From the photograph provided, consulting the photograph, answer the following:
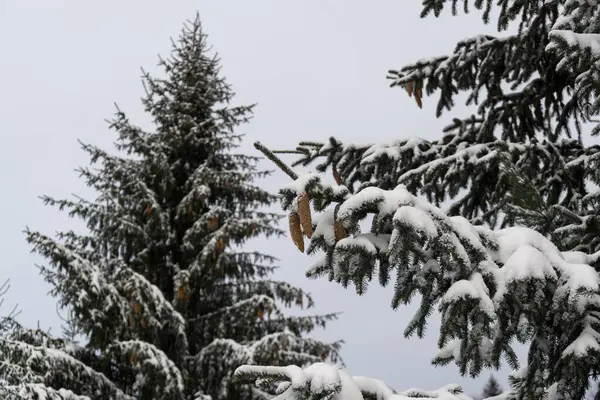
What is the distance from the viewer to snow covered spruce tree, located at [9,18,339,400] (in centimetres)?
1041

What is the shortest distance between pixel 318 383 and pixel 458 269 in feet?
2.64

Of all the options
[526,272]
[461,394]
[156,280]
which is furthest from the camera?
[156,280]

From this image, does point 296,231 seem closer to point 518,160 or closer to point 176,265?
point 518,160

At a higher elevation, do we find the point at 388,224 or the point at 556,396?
the point at 388,224

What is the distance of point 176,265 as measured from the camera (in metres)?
12.0

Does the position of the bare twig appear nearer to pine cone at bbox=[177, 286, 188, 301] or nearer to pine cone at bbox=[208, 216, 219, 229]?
pine cone at bbox=[177, 286, 188, 301]

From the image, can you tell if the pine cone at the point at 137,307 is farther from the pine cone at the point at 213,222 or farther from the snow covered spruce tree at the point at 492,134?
the snow covered spruce tree at the point at 492,134

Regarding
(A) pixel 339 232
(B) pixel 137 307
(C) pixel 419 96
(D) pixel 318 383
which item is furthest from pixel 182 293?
(D) pixel 318 383

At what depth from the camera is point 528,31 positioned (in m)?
5.57

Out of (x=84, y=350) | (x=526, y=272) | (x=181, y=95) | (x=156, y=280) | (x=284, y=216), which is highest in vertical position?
(x=181, y=95)

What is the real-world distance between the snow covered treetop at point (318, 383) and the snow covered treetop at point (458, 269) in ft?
1.33

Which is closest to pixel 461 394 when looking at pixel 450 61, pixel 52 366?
pixel 450 61

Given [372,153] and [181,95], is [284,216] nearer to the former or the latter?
[181,95]

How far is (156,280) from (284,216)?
8.95 ft
